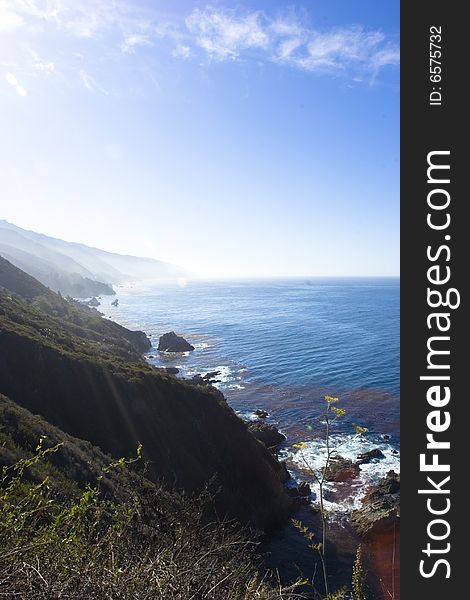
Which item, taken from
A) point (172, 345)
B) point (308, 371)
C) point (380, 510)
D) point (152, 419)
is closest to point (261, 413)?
point (308, 371)

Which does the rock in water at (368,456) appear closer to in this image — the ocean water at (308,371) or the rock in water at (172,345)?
the ocean water at (308,371)

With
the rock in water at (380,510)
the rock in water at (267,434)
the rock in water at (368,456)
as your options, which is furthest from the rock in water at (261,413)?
the rock in water at (380,510)

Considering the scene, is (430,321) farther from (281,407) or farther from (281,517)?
(281,407)

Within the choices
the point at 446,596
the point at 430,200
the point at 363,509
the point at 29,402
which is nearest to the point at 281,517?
the point at 363,509

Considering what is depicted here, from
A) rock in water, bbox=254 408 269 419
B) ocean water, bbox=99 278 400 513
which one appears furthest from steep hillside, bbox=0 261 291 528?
rock in water, bbox=254 408 269 419

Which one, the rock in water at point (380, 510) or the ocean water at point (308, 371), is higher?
the ocean water at point (308, 371)

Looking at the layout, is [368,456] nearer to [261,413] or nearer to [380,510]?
[380,510]
